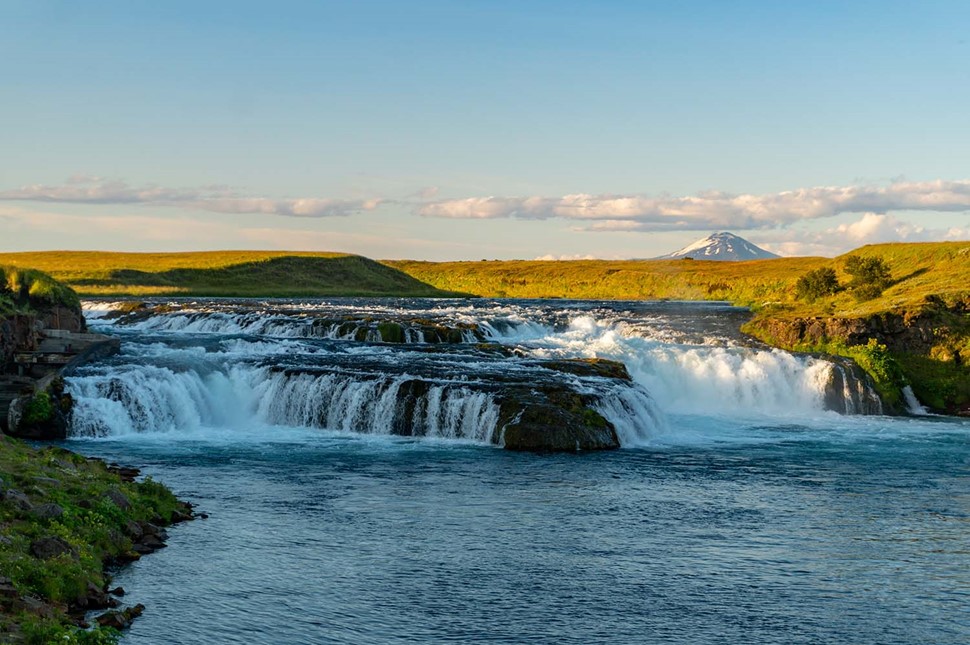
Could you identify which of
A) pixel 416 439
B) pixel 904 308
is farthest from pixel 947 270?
pixel 416 439

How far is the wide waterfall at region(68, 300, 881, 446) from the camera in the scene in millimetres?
39625

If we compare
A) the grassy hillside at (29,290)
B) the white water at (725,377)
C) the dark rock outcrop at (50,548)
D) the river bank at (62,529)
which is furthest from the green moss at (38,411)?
the white water at (725,377)

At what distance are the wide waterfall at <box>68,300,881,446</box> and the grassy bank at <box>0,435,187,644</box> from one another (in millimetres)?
13326

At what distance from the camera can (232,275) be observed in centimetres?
14288

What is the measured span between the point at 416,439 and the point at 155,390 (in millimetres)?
11209

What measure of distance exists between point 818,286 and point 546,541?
6367cm

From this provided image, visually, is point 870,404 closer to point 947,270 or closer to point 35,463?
point 947,270

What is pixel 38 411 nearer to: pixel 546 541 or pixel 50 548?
pixel 50 548

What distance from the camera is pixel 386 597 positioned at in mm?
19406

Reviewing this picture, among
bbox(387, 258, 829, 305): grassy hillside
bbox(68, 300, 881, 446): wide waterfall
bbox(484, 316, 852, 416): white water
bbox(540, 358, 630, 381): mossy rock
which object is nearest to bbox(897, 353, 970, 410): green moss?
bbox(68, 300, 881, 446): wide waterfall

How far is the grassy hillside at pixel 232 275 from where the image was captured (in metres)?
125

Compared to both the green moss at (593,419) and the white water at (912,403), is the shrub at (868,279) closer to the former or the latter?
the white water at (912,403)

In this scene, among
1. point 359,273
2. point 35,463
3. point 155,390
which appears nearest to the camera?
point 35,463

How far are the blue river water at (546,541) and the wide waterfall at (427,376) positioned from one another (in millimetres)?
1168
